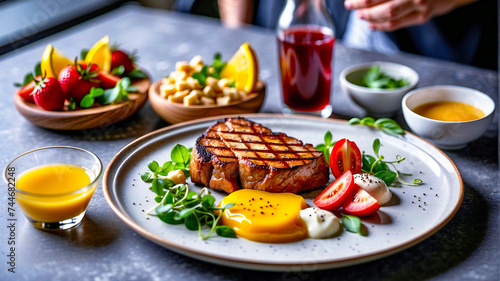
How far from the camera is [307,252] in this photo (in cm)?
145

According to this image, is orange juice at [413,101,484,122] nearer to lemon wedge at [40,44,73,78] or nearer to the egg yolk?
the egg yolk

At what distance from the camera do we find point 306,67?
2.29m

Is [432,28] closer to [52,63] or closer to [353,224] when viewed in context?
[353,224]

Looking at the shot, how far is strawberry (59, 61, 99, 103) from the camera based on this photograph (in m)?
2.27

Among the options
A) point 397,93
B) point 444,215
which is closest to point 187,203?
point 444,215

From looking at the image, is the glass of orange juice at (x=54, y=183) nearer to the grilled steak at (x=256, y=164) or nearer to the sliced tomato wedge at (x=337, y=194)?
the grilled steak at (x=256, y=164)

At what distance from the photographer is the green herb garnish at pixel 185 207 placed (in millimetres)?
1546

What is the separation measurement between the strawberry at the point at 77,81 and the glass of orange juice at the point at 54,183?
0.56 meters

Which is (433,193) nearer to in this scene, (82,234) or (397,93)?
(397,93)

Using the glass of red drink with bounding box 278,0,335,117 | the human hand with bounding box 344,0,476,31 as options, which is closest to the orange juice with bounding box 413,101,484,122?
the glass of red drink with bounding box 278,0,335,117

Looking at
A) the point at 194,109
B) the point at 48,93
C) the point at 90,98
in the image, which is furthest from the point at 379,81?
the point at 48,93

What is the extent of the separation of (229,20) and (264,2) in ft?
1.06

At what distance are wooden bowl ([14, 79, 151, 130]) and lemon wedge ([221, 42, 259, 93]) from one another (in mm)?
464

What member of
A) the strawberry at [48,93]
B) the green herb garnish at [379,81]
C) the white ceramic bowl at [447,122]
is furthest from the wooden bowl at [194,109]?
the white ceramic bowl at [447,122]
